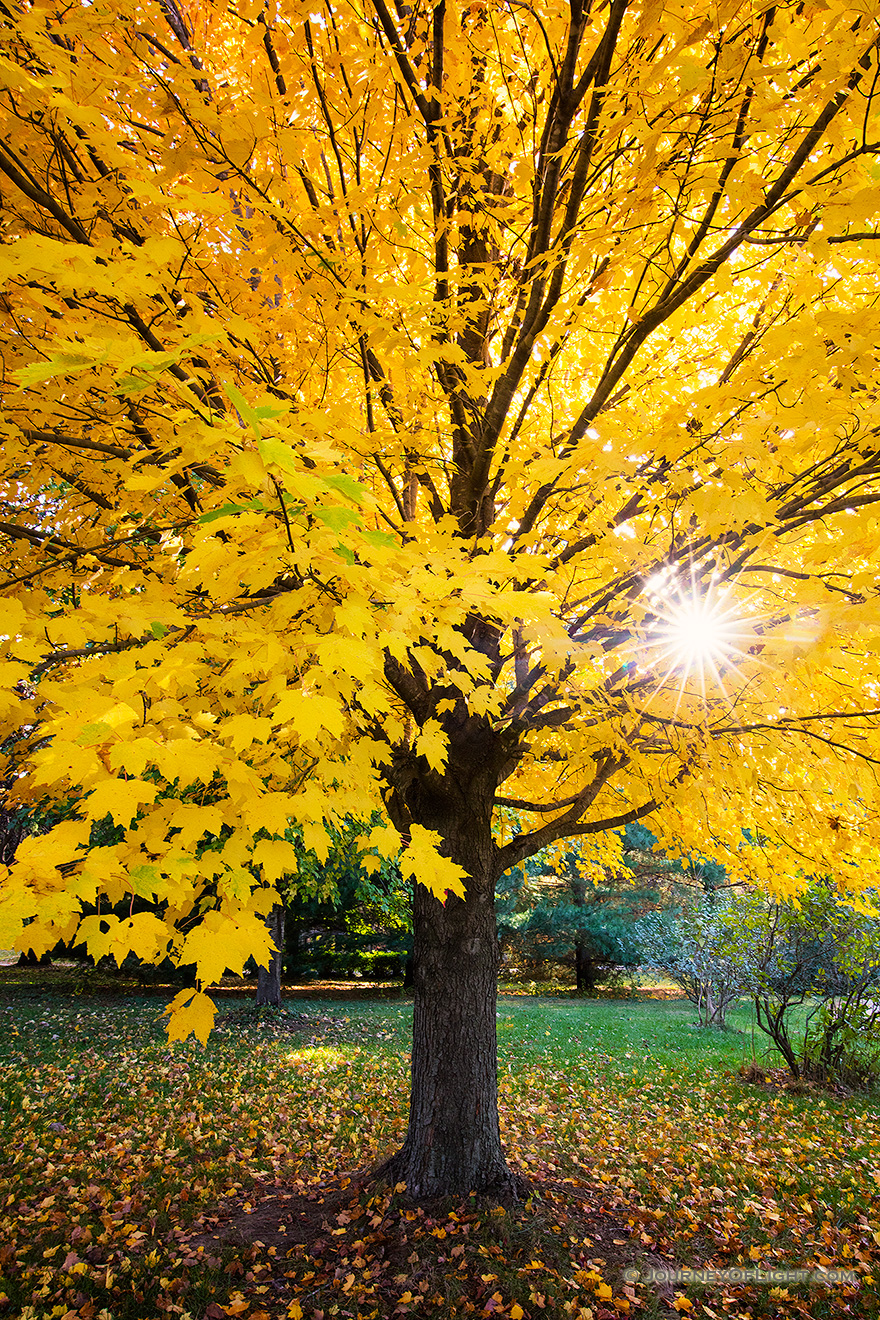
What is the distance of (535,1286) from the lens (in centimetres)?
335

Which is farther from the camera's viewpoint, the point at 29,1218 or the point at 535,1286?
the point at 29,1218

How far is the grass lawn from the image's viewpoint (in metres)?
3.40

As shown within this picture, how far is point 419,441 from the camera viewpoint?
378cm

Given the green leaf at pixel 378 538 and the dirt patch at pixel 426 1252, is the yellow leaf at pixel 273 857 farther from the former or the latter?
the dirt patch at pixel 426 1252

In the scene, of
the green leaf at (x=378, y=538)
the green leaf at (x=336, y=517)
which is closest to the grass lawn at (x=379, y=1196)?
the green leaf at (x=378, y=538)

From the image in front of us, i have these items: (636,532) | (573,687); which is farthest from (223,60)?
(573,687)

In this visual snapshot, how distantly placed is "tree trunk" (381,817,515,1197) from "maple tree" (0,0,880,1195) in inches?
0.9

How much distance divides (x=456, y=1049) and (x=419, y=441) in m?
3.85

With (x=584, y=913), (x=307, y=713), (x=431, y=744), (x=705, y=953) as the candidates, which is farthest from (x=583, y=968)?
(x=307, y=713)

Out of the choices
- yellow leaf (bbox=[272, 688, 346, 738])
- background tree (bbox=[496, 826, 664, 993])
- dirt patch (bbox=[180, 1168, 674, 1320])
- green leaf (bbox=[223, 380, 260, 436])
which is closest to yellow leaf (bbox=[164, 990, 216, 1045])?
yellow leaf (bbox=[272, 688, 346, 738])

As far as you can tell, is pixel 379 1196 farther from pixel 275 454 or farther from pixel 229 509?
pixel 275 454

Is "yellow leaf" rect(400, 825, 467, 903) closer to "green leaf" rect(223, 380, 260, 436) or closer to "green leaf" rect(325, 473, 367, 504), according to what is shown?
"green leaf" rect(325, 473, 367, 504)

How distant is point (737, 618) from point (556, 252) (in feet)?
8.56

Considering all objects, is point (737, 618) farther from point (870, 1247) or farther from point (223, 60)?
point (223, 60)
